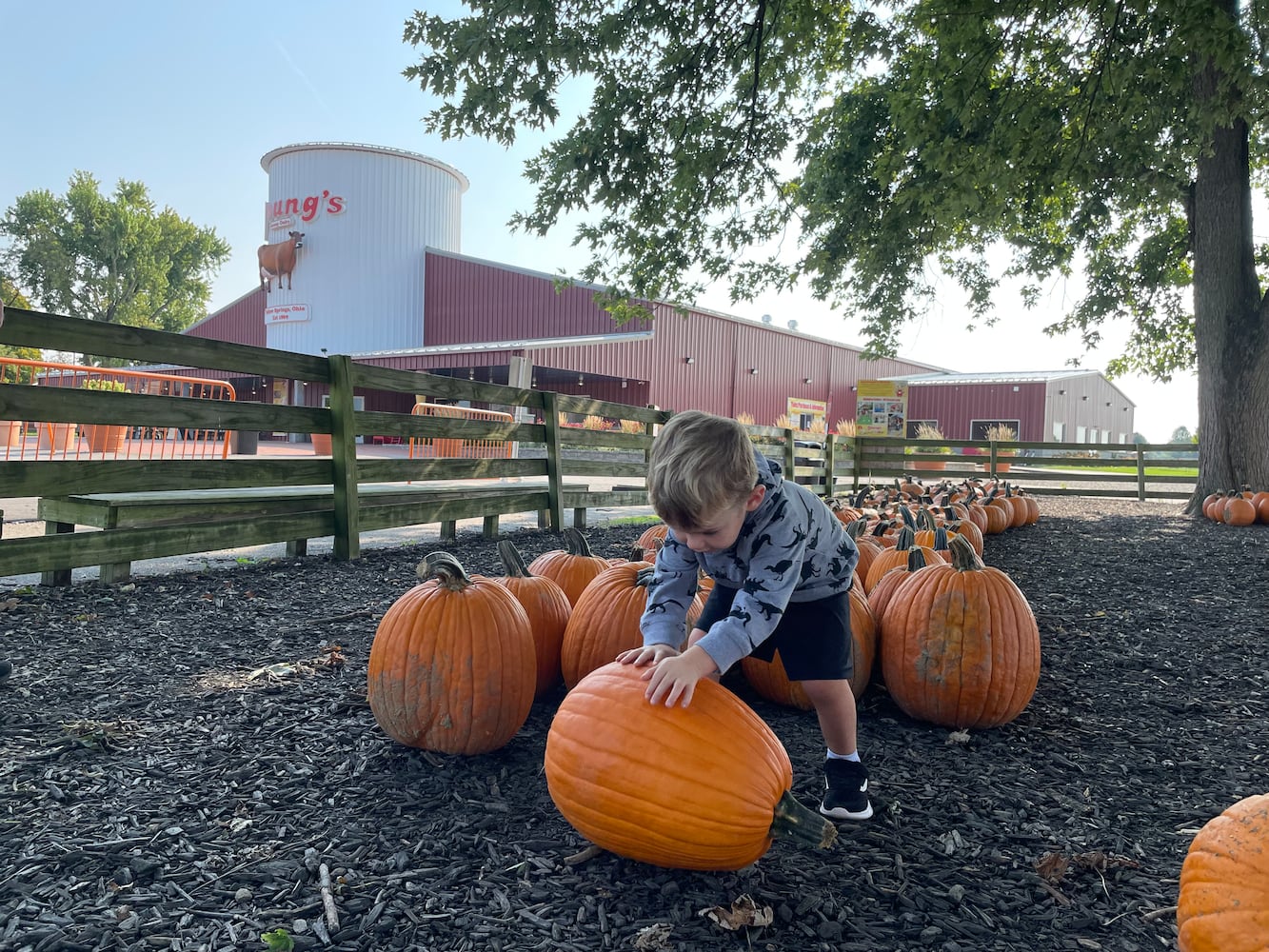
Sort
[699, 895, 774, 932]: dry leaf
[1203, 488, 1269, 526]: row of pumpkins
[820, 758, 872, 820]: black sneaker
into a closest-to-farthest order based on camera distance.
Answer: [699, 895, 774, 932]: dry leaf
[820, 758, 872, 820]: black sneaker
[1203, 488, 1269, 526]: row of pumpkins

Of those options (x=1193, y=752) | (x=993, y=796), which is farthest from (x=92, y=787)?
(x=1193, y=752)

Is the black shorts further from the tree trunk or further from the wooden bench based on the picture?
the tree trunk

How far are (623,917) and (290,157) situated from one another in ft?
123

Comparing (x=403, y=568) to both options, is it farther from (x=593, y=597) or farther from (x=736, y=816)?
(x=736, y=816)

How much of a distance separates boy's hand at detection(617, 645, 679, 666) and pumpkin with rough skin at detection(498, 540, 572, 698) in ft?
2.80

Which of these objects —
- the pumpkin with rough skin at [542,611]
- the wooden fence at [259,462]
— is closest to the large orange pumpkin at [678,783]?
the pumpkin with rough skin at [542,611]

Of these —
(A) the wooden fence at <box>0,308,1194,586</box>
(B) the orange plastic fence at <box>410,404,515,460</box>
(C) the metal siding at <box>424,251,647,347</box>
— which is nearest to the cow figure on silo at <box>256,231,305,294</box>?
(C) the metal siding at <box>424,251,647,347</box>

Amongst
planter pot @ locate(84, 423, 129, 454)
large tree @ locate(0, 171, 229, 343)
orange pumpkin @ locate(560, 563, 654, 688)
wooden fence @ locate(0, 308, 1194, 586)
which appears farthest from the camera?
large tree @ locate(0, 171, 229, 343)

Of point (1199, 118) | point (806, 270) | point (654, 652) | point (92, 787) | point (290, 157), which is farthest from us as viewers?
point (290, 157)

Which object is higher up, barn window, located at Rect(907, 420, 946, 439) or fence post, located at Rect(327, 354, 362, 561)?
barn window, located at Rect(907, 420, 946, 439)

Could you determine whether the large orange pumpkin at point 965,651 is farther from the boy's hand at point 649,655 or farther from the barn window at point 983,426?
the barn window at point 983,426

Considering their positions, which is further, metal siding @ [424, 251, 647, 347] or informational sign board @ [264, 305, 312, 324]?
informational sign board @ [264, 305, 312, 324]

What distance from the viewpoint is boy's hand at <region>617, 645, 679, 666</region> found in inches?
76.9

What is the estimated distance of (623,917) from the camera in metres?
1.62
